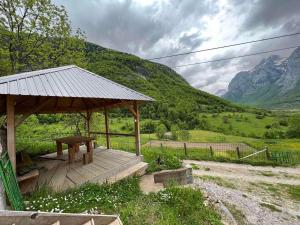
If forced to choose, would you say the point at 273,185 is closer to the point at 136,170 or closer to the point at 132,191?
the point at 136,170

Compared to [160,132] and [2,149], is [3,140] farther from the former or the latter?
[160,132]

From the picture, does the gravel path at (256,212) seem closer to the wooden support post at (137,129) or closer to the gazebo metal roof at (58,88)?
the wooden support post at (137,129)

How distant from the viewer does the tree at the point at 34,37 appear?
40.8 feet

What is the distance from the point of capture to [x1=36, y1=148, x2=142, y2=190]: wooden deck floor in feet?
21.0

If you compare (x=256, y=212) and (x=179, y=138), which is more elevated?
(x=256, y=212)

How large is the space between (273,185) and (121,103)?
9.44 m

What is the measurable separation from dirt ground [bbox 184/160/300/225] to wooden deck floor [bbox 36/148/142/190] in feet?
9.13

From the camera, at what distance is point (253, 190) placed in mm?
10797

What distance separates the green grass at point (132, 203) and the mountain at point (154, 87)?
37.5 m

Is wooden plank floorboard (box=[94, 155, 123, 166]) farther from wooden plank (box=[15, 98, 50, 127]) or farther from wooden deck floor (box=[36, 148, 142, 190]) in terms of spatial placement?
wooden plank (box=[15, 98, 50, 127])

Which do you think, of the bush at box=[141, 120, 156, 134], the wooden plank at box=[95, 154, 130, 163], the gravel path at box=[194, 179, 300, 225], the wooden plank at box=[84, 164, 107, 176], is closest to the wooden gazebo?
the wooden plank at box=[95, 154, 130, 163]

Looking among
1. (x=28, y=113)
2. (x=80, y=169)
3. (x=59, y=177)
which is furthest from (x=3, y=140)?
(x=80, y=169)

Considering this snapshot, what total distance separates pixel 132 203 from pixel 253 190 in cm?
811

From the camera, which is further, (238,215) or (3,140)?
(3,140)
